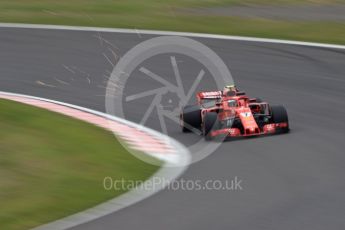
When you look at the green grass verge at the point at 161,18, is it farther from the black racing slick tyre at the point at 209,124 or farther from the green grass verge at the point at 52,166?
the green grass verge at the point at 52,166

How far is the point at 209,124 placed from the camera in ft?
35.6

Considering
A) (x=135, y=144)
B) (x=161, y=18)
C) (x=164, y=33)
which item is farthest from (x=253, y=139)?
(x=161, y=18)

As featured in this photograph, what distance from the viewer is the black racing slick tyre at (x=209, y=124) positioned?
35.6 ft

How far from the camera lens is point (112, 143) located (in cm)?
1035

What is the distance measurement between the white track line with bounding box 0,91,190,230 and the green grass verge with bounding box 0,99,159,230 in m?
0.13

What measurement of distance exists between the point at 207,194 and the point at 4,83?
816cm

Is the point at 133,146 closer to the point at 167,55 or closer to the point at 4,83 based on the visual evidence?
the point at 4,83

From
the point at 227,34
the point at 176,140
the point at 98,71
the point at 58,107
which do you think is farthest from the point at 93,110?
the point at 227,34

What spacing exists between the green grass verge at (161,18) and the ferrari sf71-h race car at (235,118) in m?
7.90

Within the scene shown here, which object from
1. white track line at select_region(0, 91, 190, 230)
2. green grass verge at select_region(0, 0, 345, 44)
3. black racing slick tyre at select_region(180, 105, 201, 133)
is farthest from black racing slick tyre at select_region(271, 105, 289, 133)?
green grass verge at select_region(0, 0, 345, 44)

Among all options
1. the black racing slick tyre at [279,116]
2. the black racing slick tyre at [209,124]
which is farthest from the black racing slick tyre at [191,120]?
the black racing slick tyre at [279,116]

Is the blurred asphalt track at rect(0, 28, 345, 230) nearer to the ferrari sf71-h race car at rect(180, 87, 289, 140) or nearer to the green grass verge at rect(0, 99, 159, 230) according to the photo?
the ferrari sf71-h race car at rect(180, 87, 289, 140)

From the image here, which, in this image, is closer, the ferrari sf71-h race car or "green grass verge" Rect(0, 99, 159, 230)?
"green grass verge" Rect(0, 99, 159, 230)

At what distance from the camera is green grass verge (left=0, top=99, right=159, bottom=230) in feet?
24.8
